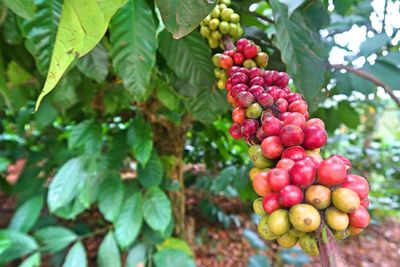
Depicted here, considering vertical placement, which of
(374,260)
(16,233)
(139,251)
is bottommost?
(374,260)

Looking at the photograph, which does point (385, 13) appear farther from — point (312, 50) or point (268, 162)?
point (268, 162)

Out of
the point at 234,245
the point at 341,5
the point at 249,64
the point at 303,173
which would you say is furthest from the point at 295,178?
the point at 234,245

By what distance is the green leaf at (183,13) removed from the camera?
38 centimetres

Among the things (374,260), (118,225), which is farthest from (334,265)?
(374,260)

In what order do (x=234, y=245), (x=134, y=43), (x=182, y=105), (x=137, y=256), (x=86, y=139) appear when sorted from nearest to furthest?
(x=134, y=43), (x=182, y=105), (x=86, y=139), (x=137, y=256), (x=234, y=245)

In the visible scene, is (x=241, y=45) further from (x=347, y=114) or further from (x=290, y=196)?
(x=347, y=114)

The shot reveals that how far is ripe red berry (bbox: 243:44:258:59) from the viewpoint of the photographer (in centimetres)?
51

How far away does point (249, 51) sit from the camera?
52cm

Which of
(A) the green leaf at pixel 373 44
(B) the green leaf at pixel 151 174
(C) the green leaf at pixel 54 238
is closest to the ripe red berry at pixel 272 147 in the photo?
(A) the green leaf at pixel 373 44

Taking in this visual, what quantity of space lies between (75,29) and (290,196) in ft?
0.82

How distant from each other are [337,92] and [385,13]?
0.22 metres

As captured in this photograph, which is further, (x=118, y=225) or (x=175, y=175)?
(x=175, y=175)

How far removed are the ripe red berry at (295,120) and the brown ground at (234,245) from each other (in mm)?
1400

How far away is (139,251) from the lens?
1.31 meters
